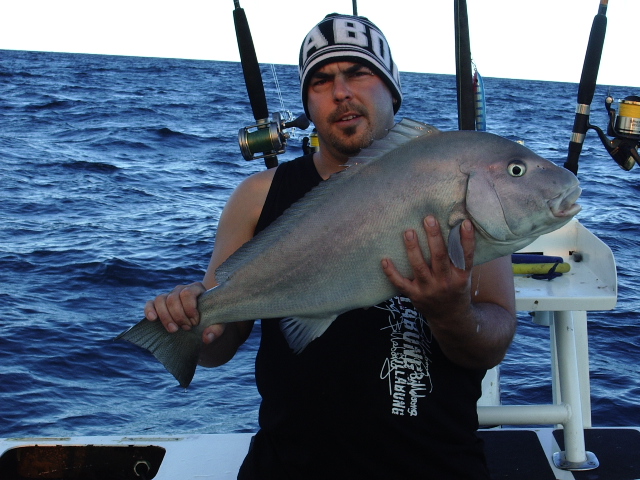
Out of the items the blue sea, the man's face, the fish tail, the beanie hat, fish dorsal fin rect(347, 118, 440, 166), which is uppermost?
the beanie hat

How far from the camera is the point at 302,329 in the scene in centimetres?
202

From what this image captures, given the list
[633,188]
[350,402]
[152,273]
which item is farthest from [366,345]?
[633,188]

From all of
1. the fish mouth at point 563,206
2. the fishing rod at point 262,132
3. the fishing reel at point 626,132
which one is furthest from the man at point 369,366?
the fishing reel at point 626,132

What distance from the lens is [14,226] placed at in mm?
9945

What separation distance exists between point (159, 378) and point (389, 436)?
428 cm

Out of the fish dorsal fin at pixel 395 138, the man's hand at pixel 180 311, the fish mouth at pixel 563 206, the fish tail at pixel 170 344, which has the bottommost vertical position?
the fish tail at pixel 170 344

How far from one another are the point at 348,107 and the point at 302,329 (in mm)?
794

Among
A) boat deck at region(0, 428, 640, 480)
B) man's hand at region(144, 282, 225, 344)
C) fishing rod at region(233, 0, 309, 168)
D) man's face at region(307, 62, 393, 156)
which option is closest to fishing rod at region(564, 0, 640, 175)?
boat deck at region(0, 428, 640, 480)

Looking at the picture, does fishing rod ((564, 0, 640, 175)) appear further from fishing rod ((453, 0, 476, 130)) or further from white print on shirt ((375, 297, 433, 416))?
white print on shirt ((375, 297, 433, 416))

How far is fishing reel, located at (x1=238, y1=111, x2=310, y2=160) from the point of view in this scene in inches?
132

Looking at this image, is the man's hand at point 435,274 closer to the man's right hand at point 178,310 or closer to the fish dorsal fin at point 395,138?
the fish dorsal fin at point 395,138

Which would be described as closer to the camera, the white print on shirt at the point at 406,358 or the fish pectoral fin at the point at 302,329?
the fish pectoral fin at the point at 302,329

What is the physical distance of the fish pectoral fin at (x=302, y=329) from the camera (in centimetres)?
199

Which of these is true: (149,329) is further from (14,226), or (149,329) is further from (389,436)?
(14,226)
